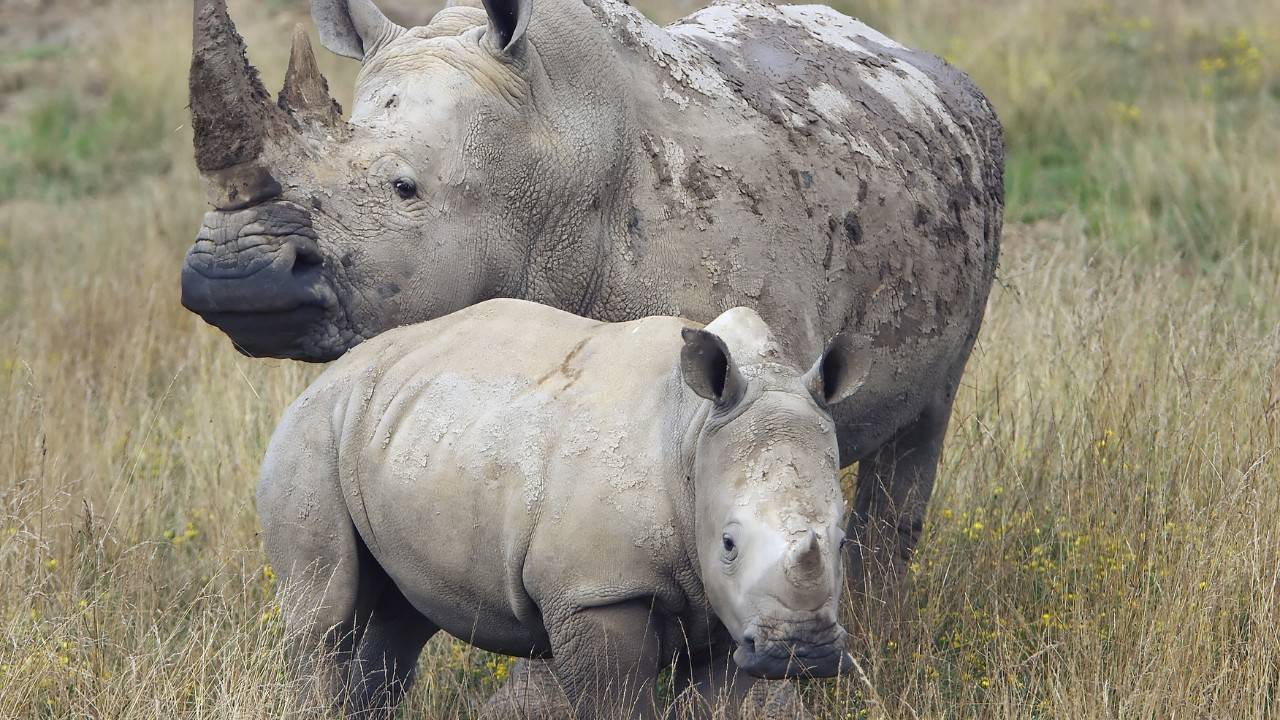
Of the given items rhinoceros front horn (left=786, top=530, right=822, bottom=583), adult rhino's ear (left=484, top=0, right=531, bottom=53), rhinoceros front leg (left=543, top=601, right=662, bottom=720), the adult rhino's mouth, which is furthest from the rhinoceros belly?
adult rhino's ear (left=484, top=0, right=531, bottom=53)

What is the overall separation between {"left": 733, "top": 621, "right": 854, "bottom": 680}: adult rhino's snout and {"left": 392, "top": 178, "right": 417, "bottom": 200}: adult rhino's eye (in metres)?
1.61

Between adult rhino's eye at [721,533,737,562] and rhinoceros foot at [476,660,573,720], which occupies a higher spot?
adult rhino's eye at [721,533,737,562]

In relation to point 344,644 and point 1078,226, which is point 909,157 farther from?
point 1078,226

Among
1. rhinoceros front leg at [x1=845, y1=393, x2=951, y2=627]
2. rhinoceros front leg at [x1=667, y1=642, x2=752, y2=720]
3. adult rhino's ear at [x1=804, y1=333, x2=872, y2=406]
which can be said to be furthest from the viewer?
rhinoceros front leg at [x1=845, y1=393, x2=951, y2=627]

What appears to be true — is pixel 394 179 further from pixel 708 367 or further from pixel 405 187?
pixel 708 367

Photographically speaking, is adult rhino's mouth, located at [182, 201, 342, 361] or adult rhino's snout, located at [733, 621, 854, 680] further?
adult rhino's mouth, located at [182, 201, 342, 361]

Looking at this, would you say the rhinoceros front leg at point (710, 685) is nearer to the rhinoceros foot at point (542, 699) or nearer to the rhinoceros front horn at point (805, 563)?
the rhinoceros foot at point (542, 699)

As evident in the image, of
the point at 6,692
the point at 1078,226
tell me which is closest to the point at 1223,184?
the point at 1078,226

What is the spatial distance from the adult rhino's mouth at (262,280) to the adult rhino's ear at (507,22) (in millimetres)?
768

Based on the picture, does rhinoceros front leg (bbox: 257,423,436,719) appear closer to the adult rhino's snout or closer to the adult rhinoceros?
the adult rhinoceros

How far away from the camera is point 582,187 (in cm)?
463

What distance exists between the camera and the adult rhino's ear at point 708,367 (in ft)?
11.7

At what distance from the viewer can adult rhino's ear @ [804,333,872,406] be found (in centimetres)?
368

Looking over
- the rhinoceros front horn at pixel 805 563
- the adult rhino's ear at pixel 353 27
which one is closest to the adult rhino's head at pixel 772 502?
the rhinoceros front horn at pixel 805 563
